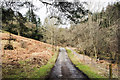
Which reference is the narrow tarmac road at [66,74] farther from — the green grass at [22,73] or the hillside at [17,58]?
the hillside at [17,58]

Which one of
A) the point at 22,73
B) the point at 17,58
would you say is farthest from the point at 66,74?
the point at 17,58

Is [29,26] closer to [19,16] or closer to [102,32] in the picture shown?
[19,16]

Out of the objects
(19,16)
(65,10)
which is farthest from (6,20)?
(65,10)

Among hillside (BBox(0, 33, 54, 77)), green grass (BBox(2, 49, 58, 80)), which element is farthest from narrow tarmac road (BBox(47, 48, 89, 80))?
hillside (BBox(0, 33, 54, 77))

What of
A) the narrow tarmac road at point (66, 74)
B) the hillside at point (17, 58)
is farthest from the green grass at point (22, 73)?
the narrow tarmac road at point (66, 74)

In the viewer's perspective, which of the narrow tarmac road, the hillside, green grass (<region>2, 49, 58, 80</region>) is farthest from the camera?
the hillside

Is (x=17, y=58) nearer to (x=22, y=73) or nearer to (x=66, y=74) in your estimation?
Answer: (x=22, y=73)

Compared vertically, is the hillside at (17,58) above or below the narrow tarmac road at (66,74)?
above

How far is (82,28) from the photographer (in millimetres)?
17141

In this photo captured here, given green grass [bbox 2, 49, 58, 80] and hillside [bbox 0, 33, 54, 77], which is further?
hillside [bbox 0, 33, 54, 77]

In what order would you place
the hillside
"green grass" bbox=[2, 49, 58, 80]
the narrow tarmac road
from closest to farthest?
"green grass" bbox=[2, 49, 58, 80] < the narrow tarmac road < the hillside

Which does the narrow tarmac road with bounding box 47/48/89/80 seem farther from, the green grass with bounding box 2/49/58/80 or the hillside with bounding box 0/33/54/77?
the hillside with bounding box 0/33/54/77

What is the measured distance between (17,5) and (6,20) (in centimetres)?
101

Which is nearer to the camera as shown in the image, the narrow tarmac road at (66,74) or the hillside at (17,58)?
the narrow tarmac road at (66,74)
